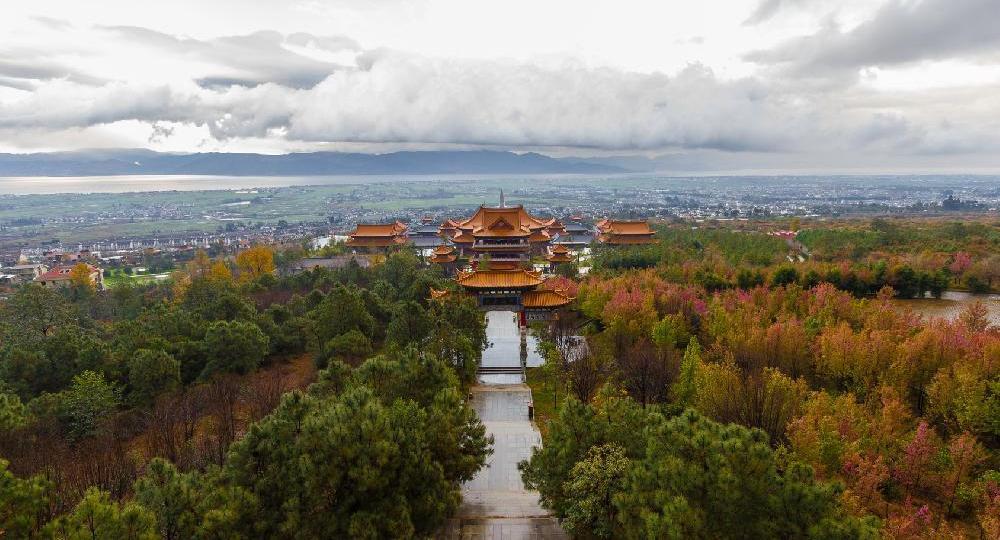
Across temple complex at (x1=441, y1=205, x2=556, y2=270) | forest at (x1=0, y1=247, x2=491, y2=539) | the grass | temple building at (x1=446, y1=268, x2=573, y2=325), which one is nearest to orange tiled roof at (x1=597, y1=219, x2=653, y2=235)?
temple complex at (x1=441, y1=205, x2=556, y2=270)

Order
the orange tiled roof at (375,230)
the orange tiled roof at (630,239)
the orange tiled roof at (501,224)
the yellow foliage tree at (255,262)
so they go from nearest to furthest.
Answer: the orange tiled roof at (501,224) < the yellow foliage tree at (255,262) < the orange tiled roof at (630,239) < the orange tiled roof at (375,230)

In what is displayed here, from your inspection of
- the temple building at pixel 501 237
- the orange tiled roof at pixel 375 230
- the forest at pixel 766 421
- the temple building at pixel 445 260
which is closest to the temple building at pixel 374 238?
the orange tiled roof at pixel 375 230

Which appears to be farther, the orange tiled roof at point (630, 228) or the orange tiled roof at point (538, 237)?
the orange tiled roof at point (630, 228)

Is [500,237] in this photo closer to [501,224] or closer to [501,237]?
[501,237]

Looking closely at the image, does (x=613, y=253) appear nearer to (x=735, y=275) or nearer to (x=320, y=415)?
(x=735, y=275)

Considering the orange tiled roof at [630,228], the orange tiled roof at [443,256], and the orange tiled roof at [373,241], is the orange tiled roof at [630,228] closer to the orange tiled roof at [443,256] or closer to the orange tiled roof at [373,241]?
the orange tiled roof at [443,256]

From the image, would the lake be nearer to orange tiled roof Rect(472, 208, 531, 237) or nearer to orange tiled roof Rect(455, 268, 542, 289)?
orange tiled roof Rect(455, 268, 542, 289)

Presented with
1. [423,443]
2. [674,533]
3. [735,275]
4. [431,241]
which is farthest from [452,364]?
[431,241]
